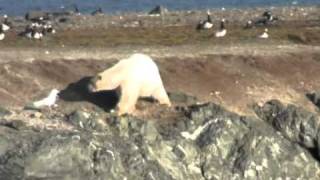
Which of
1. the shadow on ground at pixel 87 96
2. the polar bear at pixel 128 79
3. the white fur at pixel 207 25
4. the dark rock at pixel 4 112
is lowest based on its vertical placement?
the white fur at pixel 207 25

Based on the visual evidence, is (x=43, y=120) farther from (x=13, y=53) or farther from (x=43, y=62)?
(x=13, y=53)

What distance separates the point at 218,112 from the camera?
2905 cm

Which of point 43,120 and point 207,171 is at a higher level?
point 43,120

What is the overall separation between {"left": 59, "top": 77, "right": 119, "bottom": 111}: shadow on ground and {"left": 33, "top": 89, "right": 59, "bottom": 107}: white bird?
1.95 feet

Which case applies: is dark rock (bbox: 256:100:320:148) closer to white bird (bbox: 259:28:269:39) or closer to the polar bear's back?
the polar bear's back

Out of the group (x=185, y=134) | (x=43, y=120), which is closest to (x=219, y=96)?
(x=185, y=134)

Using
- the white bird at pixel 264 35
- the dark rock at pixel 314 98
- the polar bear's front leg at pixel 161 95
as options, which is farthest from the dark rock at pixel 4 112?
the white bird at pixel 264 35

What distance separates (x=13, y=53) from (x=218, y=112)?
8.87 meters

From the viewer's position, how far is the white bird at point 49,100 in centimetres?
2963

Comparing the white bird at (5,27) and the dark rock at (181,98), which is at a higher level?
the dark rock at (181,98)

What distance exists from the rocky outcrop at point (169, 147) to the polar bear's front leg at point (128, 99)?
3.71ft

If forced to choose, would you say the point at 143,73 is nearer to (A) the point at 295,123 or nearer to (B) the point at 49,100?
(B) the point at 49,100

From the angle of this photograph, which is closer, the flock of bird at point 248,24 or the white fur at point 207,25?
the flock of bird at point 248,24

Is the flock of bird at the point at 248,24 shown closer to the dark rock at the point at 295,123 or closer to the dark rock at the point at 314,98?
the dark rock at the point at 314,98
